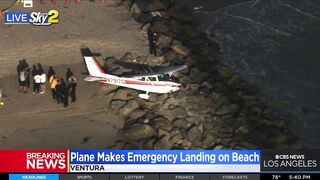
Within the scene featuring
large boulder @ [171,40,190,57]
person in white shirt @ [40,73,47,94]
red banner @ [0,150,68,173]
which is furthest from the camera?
large boulder @ [171,40,190,57]

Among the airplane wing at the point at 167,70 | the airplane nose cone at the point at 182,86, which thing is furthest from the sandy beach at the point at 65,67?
the airplane nose cone at the point at 182,86

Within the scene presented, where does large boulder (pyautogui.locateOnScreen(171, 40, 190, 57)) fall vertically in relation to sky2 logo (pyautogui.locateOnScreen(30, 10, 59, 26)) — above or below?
below

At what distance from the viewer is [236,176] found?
41312mm

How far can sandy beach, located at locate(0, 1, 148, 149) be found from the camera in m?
45.1

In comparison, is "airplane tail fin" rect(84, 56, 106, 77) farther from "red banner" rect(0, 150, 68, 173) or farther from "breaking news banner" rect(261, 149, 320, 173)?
"breaking news banner" rect(261, 149, 320, 173)

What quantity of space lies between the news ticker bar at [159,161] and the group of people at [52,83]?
589 centimetres

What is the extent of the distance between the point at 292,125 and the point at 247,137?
4.30m

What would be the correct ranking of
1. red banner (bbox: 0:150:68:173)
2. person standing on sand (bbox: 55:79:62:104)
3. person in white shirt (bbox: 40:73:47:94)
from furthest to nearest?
person in white shirt (bbox: 40:73:47:94), person standing on sand (bbox: 55:79:62:104), red banner (bbox: 0:150:68:173)

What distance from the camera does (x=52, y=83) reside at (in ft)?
155

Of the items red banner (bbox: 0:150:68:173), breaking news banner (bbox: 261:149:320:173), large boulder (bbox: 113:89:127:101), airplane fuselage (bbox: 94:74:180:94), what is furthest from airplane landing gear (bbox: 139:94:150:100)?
breaking news banner (bbox: 261:149:320:173)

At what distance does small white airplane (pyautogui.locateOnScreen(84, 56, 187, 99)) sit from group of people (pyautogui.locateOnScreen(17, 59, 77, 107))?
1.48 m

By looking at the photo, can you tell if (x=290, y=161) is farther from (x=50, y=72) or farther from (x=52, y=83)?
(x=50, y=72)

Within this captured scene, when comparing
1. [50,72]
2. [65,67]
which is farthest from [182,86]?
[50,72]

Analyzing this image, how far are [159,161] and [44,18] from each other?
60.9ft
